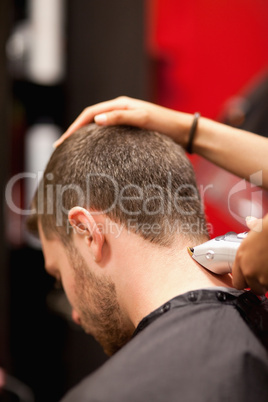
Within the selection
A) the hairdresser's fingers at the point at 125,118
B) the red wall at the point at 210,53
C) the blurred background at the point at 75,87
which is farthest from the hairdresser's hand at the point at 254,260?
the red wall at the point at 210,53

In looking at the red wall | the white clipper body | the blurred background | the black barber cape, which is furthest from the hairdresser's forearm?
the red wall

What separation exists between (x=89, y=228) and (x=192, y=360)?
0.36 metres

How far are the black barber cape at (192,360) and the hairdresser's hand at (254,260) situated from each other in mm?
52

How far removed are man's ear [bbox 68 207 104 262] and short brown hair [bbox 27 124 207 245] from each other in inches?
1.6

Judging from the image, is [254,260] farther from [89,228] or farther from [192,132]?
[192,132]

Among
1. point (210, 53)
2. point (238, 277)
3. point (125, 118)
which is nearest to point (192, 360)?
point (238, 277)

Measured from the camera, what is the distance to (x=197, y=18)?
8.55 feet

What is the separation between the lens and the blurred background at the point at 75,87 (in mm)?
2195

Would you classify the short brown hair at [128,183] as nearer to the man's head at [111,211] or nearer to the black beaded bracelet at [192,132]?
the man's head at [111,211]

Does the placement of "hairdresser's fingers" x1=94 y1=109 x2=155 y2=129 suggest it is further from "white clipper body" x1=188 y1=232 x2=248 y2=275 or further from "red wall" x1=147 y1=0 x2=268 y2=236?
"red wall" x1=147 y1=0 x2=268 y2=236

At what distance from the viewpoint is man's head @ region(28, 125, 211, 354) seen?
0.97 metres

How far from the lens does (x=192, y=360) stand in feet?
2.42

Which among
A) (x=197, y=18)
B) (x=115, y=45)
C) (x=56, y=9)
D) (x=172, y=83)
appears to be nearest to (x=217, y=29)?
(x=197, y=18)

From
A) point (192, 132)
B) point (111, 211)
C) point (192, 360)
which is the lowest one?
point (192, 360)
